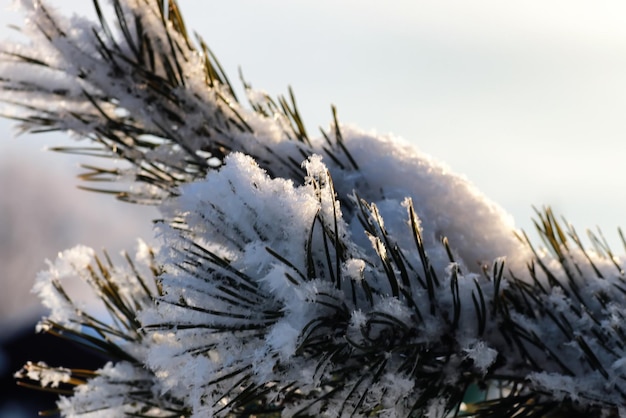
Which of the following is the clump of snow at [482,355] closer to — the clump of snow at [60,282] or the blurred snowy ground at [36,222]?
the clump of snow at [60,282]

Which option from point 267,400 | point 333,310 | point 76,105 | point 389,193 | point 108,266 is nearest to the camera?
point 333,310

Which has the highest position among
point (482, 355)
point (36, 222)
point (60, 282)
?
point (36, 222)

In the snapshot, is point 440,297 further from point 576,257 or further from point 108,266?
point 108,266

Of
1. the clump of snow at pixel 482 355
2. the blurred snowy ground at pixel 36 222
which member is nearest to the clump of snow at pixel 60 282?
the clump of snow at pixel 482 355

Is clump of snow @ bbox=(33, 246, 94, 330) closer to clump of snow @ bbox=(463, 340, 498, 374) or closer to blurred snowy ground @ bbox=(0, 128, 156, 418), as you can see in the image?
clump of snow @ bbox=(463, 340, 498, 374)

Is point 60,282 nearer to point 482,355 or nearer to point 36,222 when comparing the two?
point 482,355

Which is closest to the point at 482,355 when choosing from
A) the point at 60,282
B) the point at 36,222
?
the point at 60,282

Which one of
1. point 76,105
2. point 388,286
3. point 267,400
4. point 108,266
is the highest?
point 76,105

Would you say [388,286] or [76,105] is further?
[76,105]

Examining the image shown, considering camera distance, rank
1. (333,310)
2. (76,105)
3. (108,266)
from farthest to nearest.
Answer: (108,266)
(76,105)
(333,310)

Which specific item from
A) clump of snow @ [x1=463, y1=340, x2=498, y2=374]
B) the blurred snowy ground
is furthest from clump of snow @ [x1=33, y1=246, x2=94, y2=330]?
the blurred snowy ground

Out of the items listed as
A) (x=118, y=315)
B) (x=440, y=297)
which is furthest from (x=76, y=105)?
(x=440, y=297)
